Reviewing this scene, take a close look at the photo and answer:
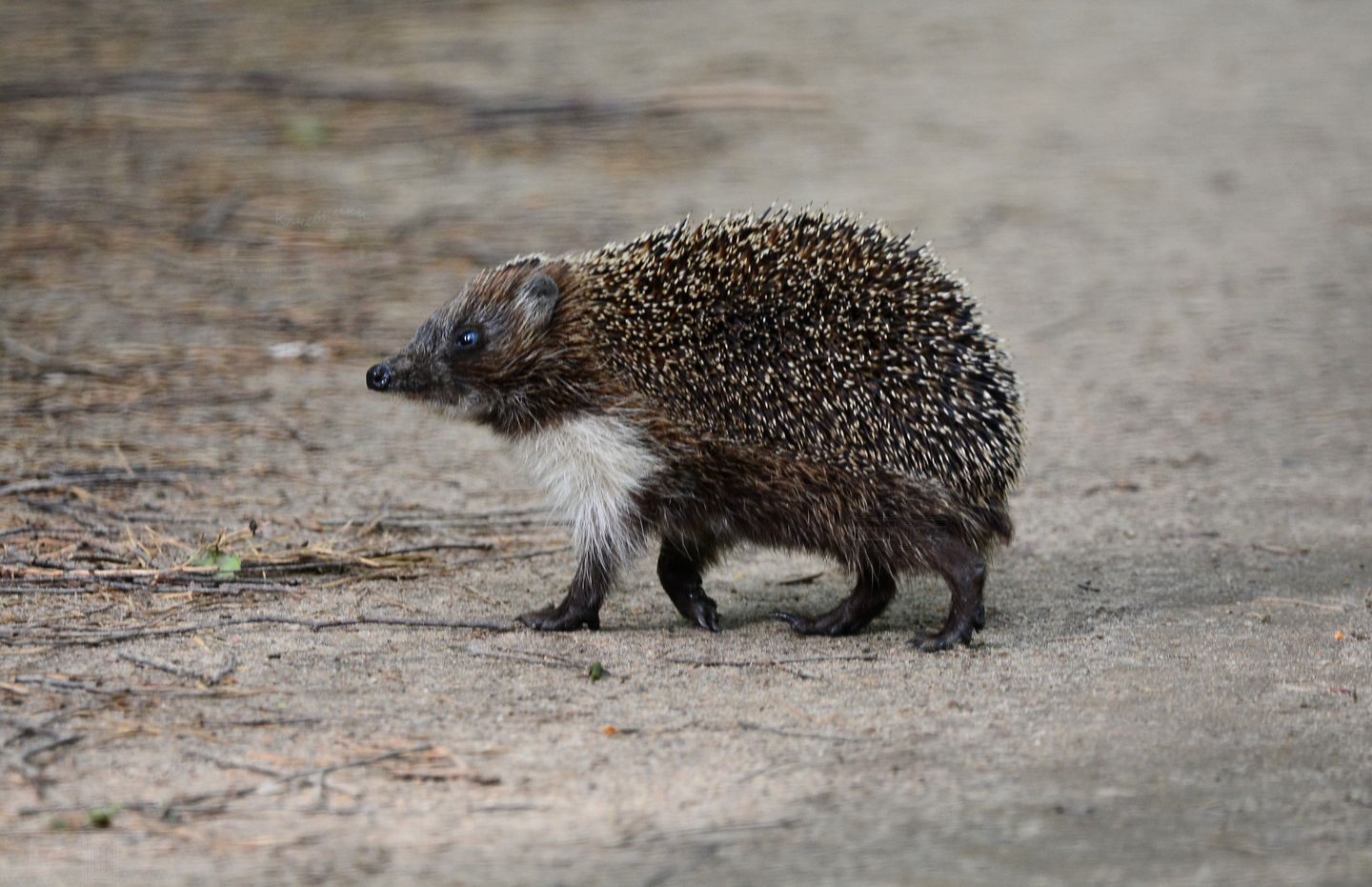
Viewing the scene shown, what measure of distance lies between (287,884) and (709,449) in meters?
2.79

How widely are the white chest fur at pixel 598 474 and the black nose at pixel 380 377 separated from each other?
29.2 inches

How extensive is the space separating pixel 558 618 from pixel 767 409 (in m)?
1.20

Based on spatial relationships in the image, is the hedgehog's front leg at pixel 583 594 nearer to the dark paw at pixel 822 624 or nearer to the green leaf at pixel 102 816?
the dark paw at pixel 822 624

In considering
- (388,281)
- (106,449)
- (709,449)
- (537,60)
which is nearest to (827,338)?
(709,449)

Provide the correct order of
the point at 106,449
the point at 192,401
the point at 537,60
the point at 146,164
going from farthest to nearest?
the point at 537,60, the point at 146,164, the point at 192,401, the point at 106,449

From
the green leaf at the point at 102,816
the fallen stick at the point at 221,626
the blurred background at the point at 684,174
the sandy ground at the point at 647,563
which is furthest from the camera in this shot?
the blurred background at the point at 684,174

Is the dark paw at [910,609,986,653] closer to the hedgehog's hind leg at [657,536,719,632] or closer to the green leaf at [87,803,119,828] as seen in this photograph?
the hedgehog's hind leg at [657,536,719,632]

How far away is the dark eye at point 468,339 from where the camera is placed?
6.85 metres

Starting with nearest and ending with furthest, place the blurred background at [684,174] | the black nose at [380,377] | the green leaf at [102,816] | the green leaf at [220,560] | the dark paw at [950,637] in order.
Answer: the green leaf at [102,816]
the dark paw at [950,637]
the green leaf at [220,560]
the black nose at [380,377]
the blurred background at [684,174]

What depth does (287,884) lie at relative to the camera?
13.3 ft

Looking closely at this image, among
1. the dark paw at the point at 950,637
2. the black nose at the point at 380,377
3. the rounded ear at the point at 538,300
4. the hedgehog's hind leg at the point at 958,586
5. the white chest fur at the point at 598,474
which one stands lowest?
the dark paw at the point at 950,637

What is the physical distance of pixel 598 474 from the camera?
256 inches

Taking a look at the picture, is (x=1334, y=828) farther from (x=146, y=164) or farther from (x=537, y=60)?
(x=537, y=60)

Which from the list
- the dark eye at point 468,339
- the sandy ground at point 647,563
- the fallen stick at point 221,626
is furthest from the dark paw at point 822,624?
the dark eye at point 468,339
